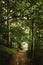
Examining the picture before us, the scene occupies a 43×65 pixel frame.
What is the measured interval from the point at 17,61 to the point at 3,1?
1125 centimetres

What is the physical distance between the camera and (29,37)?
26016 millimetres

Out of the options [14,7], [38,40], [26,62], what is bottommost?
[26,62]

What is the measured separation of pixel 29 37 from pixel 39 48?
241cm

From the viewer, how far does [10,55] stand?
72.8 ft

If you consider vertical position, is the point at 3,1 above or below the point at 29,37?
above

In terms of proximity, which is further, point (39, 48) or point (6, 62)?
point (39, 48)

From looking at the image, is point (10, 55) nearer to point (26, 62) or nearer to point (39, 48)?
point (26, 62)

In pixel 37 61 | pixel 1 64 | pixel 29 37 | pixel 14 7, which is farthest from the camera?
pixel 29 37

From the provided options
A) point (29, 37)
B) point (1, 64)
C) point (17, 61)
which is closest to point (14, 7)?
point (1, 64)

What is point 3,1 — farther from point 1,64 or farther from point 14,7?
point 1,64

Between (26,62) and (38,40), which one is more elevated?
(38,40)

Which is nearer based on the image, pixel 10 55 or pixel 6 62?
pixel 6 62

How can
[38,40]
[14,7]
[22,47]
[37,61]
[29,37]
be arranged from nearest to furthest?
[14,7], [37,61], [38,40], [29,37], [22,47]

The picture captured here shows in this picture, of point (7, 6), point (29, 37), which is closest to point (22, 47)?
point (29, 37)
